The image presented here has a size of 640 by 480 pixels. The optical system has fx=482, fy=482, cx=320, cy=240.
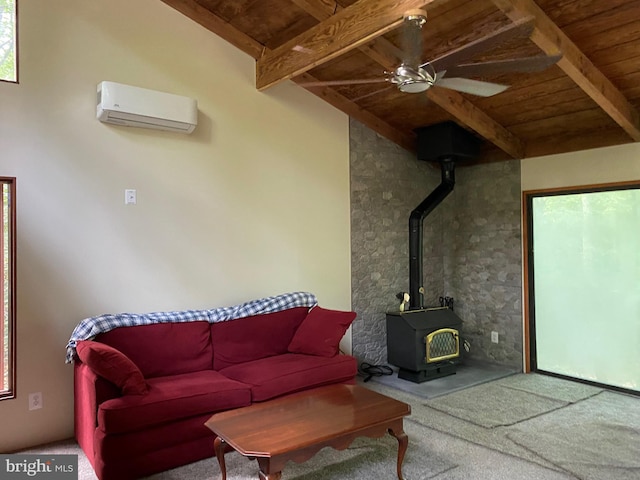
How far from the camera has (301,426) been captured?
2.43m

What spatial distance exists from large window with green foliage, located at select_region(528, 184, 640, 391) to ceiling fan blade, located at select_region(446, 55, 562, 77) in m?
2.30

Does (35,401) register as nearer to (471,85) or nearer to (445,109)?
(471,85)

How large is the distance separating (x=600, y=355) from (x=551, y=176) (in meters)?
1.75

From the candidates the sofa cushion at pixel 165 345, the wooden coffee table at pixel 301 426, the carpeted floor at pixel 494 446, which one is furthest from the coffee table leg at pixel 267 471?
the sofa cushion at pixel 165 345

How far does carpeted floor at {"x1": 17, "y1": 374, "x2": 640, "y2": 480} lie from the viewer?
279 cm

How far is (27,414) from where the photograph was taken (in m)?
3.19

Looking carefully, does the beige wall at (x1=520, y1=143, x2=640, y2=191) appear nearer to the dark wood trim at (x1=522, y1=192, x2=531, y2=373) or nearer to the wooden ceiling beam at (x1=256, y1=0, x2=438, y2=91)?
the dark wood trim at (x1=522, y1=192, x2=531, y2=373)

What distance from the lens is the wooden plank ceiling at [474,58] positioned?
3.11 metres

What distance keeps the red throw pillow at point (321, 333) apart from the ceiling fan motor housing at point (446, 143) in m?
2.02

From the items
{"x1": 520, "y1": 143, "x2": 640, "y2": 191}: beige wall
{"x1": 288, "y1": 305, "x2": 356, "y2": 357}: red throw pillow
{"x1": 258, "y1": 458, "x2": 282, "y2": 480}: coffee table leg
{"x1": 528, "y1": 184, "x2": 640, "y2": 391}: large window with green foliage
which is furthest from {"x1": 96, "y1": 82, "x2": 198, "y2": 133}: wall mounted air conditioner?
{"x1": 528, "y1": 184, "x2": 640, "y2": 391}: large window with green foliage

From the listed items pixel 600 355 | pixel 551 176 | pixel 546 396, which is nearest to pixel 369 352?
pixel 546 396

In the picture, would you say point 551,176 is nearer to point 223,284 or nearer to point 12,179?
point 223,284

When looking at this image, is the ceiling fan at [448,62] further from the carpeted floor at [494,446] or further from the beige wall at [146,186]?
the carpeted floor at [494,446]

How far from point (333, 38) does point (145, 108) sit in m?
1.45
